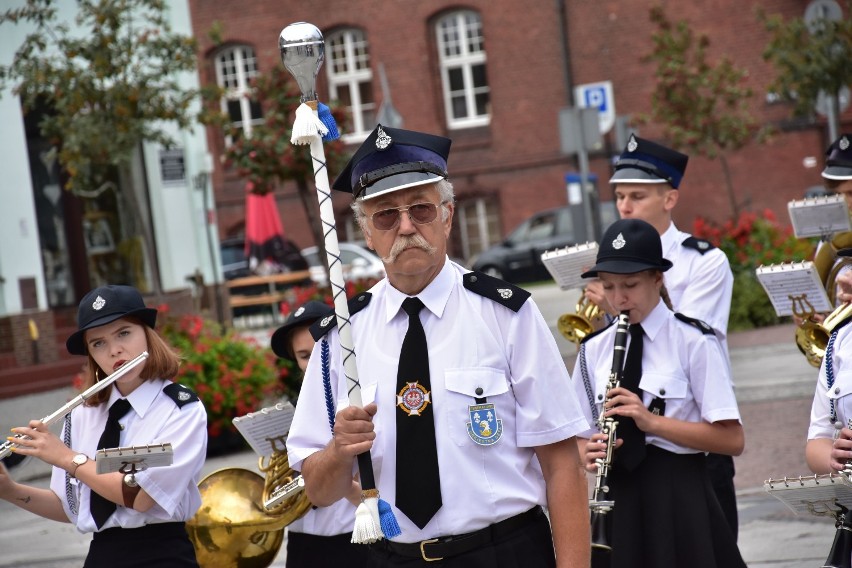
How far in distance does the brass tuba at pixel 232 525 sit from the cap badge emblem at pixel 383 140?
2.52 metres

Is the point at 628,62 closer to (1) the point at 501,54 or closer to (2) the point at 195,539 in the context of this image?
(1) the point at 501,54

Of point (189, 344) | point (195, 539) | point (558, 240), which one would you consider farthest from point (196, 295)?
point (195, 539)

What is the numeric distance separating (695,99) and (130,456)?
26307mm

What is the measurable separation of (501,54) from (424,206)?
107 ft

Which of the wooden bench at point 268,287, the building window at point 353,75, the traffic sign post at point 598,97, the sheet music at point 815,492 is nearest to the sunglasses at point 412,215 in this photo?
the sheet music at point 815,492

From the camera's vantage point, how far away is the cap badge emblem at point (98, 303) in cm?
513

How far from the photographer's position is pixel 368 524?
351cm

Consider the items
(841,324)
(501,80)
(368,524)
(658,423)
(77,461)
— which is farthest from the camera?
(501,80)

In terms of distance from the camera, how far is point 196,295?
2072 cm

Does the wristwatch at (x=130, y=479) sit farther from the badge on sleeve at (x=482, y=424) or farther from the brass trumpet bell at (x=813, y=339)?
the brass trumpet bell at (x=813, y=339)

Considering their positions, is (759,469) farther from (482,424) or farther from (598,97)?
(598,97)

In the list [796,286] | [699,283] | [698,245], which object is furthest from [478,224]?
[796,286]

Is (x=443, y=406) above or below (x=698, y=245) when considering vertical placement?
below

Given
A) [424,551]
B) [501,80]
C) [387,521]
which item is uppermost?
[501,80]
